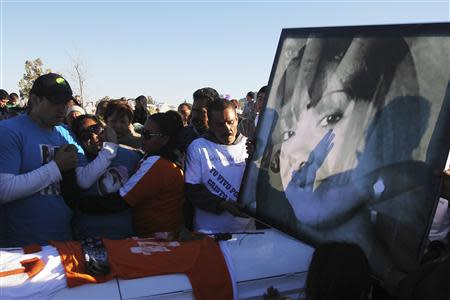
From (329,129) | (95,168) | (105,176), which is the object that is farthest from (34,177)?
(329,129)

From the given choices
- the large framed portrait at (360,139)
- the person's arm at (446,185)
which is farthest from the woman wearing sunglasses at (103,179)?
the person's arm at (446,185)

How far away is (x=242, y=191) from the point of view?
2.85m

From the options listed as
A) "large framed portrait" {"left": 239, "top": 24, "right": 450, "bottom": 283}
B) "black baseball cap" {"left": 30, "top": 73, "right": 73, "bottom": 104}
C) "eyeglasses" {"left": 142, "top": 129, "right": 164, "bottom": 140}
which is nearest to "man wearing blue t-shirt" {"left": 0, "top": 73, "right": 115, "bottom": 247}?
"black baseball cap" {"left": 30, "top": 73, "right": 73, "bottom": 104}

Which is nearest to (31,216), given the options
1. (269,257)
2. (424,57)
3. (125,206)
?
(125,206)

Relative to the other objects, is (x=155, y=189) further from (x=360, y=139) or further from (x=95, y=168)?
(x=360, y=139)

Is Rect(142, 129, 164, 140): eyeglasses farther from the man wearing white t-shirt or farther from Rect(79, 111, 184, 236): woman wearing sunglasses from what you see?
the man wearing white t-shirt

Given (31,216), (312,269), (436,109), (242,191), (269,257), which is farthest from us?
(242,191)

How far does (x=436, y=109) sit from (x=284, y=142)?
96 centimetres

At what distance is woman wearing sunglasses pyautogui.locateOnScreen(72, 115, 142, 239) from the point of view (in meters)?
2.88

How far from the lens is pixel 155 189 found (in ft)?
9.07

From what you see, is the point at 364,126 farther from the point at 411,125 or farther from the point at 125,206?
the point at 125,206

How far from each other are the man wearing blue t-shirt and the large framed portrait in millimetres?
1170

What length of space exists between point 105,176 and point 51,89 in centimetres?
66

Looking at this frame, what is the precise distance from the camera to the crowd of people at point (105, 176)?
103 inches
